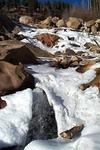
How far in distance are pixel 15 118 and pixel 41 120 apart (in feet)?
1.34

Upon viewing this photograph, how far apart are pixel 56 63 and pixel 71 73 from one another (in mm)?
458

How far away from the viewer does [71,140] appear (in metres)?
4.49

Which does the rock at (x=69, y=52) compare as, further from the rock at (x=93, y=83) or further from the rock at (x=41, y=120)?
the rock at (x=41, y=120)

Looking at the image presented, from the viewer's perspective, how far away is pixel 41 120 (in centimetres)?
489

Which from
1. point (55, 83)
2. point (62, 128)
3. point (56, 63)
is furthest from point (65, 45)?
point (62, 128)

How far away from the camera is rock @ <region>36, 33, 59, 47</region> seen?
8.96 m

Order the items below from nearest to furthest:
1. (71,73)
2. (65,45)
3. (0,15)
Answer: (71,73), (65,45), (0,15)

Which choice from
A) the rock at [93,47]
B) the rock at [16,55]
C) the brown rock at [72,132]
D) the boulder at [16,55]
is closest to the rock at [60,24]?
the rock at [93,47]

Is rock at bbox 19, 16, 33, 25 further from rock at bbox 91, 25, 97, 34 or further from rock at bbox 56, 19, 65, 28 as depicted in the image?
rock at bbox 91, 25, 97, 34

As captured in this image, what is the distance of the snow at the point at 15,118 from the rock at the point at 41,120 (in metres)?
0.11

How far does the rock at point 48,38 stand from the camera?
353 inches

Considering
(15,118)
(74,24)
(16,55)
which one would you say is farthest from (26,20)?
(15,118)

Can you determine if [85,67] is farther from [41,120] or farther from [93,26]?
[93,26]

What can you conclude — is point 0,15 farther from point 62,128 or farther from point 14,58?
point 62,128
